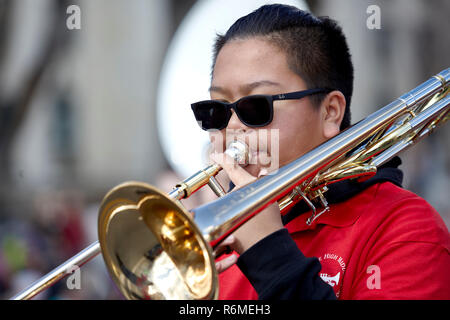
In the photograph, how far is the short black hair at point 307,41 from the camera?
2.01 meters

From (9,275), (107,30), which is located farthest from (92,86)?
(9,275)

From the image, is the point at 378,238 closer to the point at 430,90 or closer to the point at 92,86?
the point at 430,90

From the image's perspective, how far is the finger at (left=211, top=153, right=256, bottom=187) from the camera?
1.69 metres

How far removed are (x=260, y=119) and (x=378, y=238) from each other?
1.77ft

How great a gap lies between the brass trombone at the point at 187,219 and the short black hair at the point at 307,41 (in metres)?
0.26

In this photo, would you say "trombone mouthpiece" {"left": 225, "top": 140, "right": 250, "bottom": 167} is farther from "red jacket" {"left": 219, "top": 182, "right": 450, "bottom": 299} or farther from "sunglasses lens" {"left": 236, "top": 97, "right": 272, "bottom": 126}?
"red jacket" {"left": 219, "top": 182, "right": 450, "bottom": 299}

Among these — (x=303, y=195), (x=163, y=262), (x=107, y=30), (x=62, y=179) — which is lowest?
(x=62, y=179)

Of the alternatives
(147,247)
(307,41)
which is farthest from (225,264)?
(307,41)

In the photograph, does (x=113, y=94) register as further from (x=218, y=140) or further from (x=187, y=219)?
(x=187, y=219)

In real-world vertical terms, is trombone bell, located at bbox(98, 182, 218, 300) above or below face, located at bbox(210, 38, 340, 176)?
below

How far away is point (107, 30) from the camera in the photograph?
1321 cm

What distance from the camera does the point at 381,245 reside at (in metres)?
1.68

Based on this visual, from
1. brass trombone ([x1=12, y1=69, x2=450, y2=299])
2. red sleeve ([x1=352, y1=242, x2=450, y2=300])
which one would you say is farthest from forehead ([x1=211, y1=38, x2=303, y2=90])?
red sleeve ([x1=352, y1=242, x2=450, y2=300])

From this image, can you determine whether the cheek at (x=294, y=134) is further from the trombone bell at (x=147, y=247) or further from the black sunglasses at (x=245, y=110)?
the trombone bell at (x=147, y=247)
